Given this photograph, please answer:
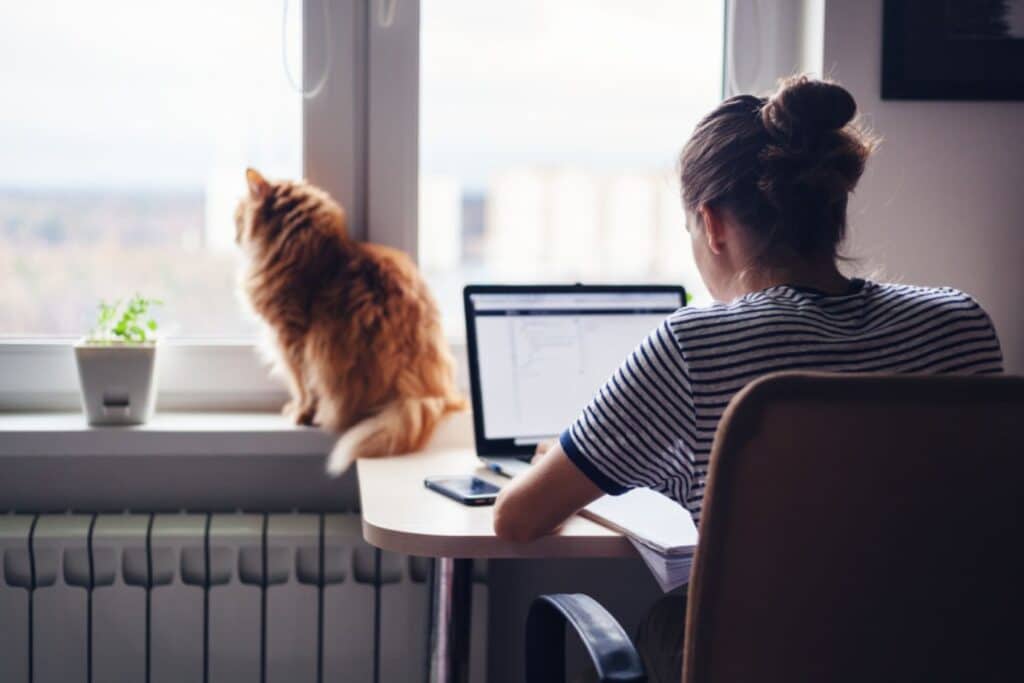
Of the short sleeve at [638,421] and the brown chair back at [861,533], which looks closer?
the brown chair back at [861,533]

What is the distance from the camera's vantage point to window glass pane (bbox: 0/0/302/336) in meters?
1.95

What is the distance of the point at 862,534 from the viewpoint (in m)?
0.88

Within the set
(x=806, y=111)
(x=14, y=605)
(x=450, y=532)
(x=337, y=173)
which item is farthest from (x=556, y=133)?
(x=14, y=605)

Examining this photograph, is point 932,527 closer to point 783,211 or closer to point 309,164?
point 783,211

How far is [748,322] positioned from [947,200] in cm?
108

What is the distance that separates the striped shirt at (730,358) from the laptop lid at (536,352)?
1.94 feet

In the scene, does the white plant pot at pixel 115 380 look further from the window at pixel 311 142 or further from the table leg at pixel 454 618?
the table leg at pixel 454 618

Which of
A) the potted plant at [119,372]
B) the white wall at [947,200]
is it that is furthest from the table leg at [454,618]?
the white wall at [947,200]

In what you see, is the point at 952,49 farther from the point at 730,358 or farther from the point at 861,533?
the point at 861,533

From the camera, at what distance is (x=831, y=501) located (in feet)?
2.85

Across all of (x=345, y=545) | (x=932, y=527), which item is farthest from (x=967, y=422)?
(x=345, y=545)

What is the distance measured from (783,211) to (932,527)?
428mm

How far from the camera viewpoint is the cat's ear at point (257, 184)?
1.84 metres

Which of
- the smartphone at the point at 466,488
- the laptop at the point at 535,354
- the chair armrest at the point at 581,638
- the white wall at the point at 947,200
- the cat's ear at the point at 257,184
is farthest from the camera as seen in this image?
the white wall at the point at 947,200
